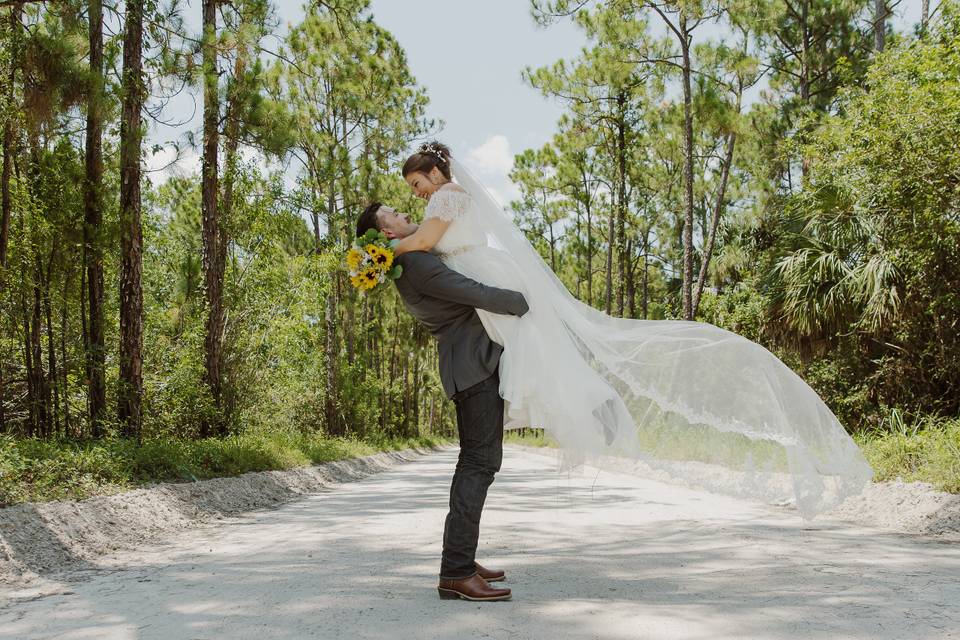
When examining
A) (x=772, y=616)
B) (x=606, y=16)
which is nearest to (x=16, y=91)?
(x=772, y=616)

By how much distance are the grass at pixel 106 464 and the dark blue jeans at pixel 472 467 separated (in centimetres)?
321

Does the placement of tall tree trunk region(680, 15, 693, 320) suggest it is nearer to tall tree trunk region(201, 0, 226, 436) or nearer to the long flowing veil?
tall tree trunk region(201, 0, 226, 436)

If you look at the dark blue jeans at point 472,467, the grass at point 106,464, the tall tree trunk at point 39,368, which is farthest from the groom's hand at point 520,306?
the tall tree trunk at point 39,368

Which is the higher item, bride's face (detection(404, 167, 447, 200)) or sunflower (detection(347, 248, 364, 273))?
bride's face (detection(404, 167, 447, 200))

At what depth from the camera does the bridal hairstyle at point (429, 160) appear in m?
4.01

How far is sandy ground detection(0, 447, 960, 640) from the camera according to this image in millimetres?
2943

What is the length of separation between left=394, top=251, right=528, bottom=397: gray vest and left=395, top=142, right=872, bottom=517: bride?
0.25 feet

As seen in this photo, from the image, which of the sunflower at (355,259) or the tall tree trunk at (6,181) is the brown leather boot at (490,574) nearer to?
the sunflower at (355,259)

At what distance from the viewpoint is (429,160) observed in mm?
4023

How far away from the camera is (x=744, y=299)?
821 inches

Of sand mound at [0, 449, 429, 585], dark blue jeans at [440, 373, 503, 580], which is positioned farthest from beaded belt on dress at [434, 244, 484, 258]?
sand mound at [0, 449, 429, 585]

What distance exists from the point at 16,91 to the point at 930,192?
10.0 meters

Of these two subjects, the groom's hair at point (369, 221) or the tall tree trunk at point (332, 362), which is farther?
the tall tree trunk at point (332, 362)

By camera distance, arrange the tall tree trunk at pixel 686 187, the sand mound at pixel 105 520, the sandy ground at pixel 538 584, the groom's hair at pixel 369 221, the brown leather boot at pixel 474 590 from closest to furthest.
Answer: the sandy ground at pixel 538 584, the brown leather boot at pixel 474 590, the groom's hair at pixel 369 221, the sand mound at pixel 105 520, the tall tree trunk at pixel 686 187
